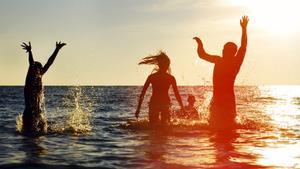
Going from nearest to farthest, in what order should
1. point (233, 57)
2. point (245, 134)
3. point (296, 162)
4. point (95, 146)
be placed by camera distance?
1. point (296, 162)
2. point (95, 146)
3. point (233, 57)
4. point (245, 134)

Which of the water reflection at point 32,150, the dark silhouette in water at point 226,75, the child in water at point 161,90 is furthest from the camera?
the child in water at point 161,90

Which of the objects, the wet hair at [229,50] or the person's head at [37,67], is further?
the person's head at [37,67]

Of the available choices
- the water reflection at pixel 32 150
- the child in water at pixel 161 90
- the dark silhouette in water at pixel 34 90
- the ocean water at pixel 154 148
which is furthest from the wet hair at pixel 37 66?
the child in water at pixel 161 90

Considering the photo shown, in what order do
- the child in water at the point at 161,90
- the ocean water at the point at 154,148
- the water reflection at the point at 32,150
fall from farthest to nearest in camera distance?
the child in water at the point at 161,90 → the water reflection at the point at 32,150 → the ocean water at the point at 154,148

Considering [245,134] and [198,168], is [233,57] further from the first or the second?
[198,168]

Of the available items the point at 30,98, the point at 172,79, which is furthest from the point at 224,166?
the point at 30,98

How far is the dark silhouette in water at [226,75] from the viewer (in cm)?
1258

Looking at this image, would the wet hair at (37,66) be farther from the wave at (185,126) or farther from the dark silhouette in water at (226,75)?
the dark silhouette in water at (226,75)

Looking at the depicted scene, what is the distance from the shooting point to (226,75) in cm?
1262

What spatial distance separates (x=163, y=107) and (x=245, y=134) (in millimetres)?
2238

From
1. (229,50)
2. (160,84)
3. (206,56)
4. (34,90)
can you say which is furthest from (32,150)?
(229,50)

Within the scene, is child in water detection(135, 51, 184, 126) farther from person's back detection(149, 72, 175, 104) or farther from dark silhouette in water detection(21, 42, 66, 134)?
dark silhouette in water detection(21, 42, 66, 134)

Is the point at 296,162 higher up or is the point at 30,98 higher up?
the point at 30,98

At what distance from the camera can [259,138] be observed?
42.5 feet
